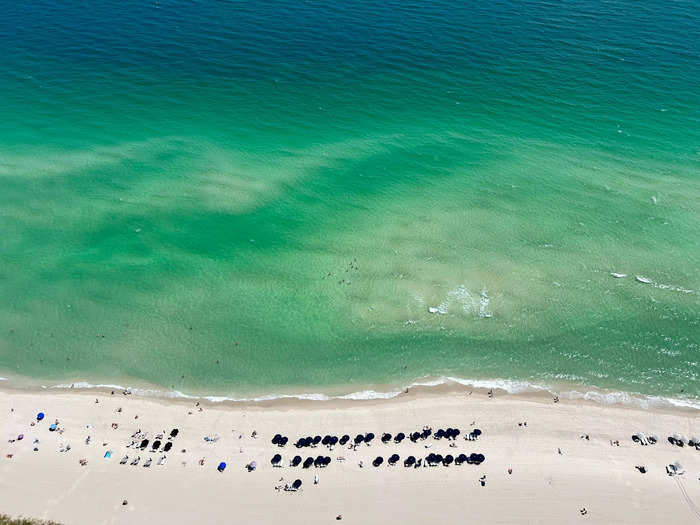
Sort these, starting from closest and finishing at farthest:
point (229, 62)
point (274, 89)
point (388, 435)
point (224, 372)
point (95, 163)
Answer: point (388, 435) → point (224, 372) → point (95, 163) → point (274, 89) → point (229, 62)

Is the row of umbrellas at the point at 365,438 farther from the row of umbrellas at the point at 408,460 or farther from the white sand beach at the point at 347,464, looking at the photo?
the row of umbrellas at the point at 408,460

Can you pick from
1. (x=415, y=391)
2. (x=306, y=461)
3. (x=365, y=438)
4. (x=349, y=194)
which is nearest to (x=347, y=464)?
(x=365, y=438)

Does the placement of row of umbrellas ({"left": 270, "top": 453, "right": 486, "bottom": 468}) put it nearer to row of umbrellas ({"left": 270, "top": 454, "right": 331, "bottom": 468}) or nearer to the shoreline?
row of umbrellas ({"left": 270, "top": 454, "right": 331, "bottom": 468})

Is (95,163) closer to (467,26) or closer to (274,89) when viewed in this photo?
(274,89)

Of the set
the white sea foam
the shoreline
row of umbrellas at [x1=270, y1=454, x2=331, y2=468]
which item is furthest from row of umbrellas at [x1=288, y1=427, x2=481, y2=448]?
the white sea foam

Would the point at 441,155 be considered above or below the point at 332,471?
above

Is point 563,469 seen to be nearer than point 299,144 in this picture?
Yes

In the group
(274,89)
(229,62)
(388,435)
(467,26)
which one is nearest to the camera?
(388,435)

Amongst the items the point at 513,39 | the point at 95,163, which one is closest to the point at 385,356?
the point at 95,163
